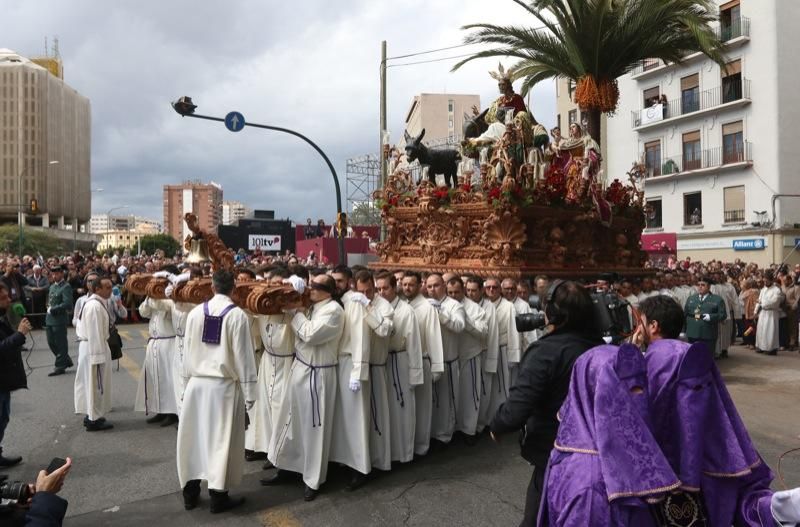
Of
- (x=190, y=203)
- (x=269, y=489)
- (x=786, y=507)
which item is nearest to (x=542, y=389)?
(x=786, y=507)

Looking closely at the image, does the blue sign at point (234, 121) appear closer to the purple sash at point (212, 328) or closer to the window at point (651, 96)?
the purple sash at point (212, 328)

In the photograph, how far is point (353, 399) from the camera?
17.0ft

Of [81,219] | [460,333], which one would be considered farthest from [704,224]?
[81,219]

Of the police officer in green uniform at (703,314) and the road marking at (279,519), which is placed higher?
the police officer in green uniform at (703,314)

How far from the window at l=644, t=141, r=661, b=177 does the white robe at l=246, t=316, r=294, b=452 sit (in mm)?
30823

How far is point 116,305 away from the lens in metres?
8.40

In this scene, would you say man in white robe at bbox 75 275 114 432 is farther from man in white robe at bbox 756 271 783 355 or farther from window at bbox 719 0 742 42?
window at bbox 719 0 742 42

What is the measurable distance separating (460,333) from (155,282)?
3.74 meters

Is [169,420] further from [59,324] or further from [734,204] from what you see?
[734,204]

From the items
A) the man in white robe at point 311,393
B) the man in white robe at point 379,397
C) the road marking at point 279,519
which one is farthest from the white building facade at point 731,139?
the road marking at point 279,519

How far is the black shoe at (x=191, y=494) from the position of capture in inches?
182

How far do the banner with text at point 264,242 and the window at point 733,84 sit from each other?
76.6ft

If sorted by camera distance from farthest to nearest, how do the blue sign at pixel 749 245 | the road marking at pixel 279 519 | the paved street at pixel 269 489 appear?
the blue sign at pixel 749 245 < the paved street at pixel 269 489 < the road marking at pixel 279 519

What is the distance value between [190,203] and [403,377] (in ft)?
405
